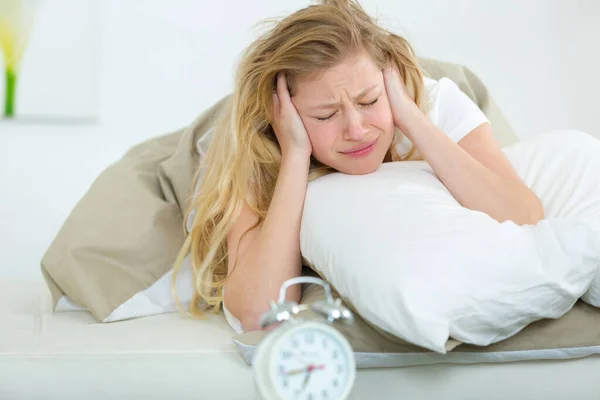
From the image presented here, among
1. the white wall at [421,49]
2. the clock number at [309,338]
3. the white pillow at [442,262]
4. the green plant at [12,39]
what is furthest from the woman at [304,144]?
the green plant at [12,39]

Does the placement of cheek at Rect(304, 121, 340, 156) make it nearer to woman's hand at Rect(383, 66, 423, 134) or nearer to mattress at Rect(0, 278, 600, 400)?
woman's hand at Rect(383, 66, 423, 134)

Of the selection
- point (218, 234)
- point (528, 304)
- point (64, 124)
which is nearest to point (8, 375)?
point (218, 234)

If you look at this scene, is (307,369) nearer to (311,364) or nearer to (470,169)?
(311,364)

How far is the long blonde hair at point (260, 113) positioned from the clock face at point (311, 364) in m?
0.69

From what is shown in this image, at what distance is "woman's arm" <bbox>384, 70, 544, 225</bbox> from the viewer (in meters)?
1.59

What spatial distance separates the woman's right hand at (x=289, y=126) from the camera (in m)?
1.69

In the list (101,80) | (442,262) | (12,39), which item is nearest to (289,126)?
(442,262)

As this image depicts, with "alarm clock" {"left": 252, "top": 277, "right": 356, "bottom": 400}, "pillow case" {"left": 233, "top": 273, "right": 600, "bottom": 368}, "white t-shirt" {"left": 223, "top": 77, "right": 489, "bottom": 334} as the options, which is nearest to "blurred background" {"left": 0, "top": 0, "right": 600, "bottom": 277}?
"white t-shirt" {"left": 223, "top": 77, "right": 489, "bottom": 334}

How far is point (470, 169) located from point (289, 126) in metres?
0.37

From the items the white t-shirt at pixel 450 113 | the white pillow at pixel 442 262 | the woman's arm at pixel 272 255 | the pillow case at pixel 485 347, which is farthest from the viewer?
the white t-shirt at pixel 450 113

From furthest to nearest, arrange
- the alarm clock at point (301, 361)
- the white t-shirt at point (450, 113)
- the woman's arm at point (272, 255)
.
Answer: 1. the white t-shirt at point (450, 113)
2. the woman's arm at point (272, 255)
3. the alarm clock at point (301, 361)

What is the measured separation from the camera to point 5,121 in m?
2.79

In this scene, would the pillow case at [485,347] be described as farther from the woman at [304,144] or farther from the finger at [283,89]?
the finger at [283,89]

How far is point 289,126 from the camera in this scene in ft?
Answer: 5.56
